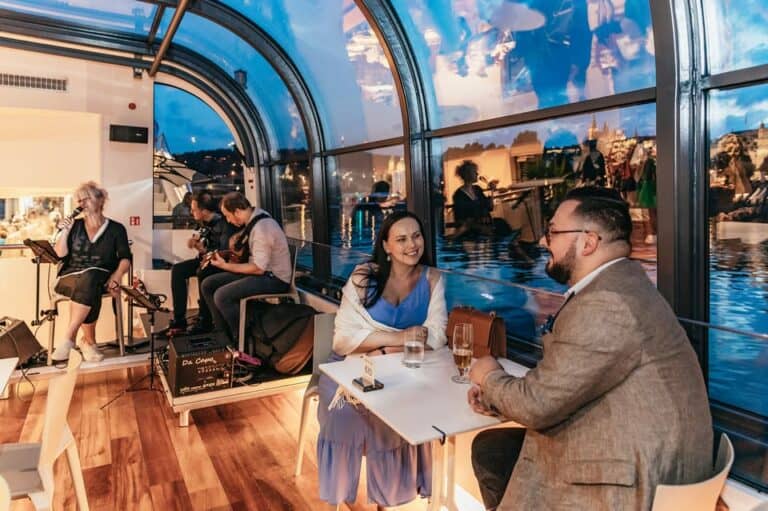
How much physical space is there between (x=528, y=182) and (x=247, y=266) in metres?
2.55

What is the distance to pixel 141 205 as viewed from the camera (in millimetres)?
6539

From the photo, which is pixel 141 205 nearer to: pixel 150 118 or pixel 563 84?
pixel 150 118

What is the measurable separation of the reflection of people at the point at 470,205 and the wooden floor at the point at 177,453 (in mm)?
1761

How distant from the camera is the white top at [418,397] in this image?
170 cm

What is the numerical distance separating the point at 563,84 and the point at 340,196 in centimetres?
296

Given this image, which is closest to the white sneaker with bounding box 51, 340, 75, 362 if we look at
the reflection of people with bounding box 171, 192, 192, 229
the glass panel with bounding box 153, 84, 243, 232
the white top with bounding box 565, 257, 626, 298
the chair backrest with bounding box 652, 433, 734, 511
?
the glass panel with bounding box 153, 84, 243, 232

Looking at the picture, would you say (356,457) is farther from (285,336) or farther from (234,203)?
(234,203)

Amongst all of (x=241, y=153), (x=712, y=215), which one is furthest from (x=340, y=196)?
(x=712, y=215)

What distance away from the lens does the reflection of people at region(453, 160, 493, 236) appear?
3645mm

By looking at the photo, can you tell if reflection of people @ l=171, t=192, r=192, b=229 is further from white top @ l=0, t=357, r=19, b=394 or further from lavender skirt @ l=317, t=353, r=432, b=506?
lavender skirt @ l=317, t=353, r=432, b=506

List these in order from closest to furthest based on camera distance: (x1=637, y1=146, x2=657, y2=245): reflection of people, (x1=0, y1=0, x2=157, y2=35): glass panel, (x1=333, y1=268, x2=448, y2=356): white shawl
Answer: (x1=637, y1=146, x2=657, y2=245): reflection of people
(x1=333, y1=268, x2=448, y2=356): white shawl
(x1=0, y1=0, x2=157, y2=35): glass panel

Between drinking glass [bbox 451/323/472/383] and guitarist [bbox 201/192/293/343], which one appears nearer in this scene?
drinking glass [bbox 451/323/472/383]

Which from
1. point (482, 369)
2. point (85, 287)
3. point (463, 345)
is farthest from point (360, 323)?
point (85, 287)

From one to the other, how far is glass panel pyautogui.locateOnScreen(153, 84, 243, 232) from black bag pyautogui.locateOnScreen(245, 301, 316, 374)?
144 inches
